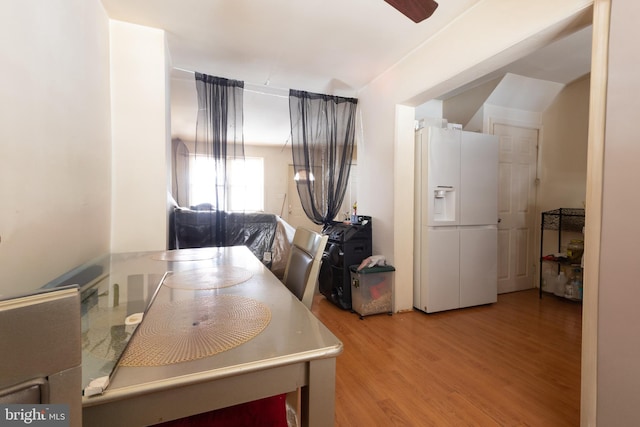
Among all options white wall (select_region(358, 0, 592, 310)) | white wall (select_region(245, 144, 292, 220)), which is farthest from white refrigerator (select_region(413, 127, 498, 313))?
white wall (select_region(245, 144, 292, 220))

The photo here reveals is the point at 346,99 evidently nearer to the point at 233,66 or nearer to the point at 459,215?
the point at 233,66

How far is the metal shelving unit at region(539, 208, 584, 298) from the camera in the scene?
306 cm

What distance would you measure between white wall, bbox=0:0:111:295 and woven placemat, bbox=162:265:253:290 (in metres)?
0.51

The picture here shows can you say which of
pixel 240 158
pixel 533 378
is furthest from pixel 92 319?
pixel 533 378

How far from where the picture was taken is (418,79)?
229 centimetres

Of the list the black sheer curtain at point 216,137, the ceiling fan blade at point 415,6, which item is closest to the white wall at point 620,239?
the ceiling fan blade at point 415,6

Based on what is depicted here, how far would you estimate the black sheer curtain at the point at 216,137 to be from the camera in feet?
8.17

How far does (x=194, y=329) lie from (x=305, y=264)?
606 mm

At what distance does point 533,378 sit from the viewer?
1.68m

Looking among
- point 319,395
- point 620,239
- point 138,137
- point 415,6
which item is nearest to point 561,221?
point 620,239

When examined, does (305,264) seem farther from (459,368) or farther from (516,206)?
(516,206)

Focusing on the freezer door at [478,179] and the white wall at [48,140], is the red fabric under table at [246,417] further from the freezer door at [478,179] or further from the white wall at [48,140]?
the freezer door at [478,179]

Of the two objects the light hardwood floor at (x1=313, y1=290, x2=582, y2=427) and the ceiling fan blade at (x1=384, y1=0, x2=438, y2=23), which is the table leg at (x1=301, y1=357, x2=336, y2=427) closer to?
the light hardwood floor at (x1=313, y1=290, x2=582, y2=427)

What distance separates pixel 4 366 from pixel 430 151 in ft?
9.30
